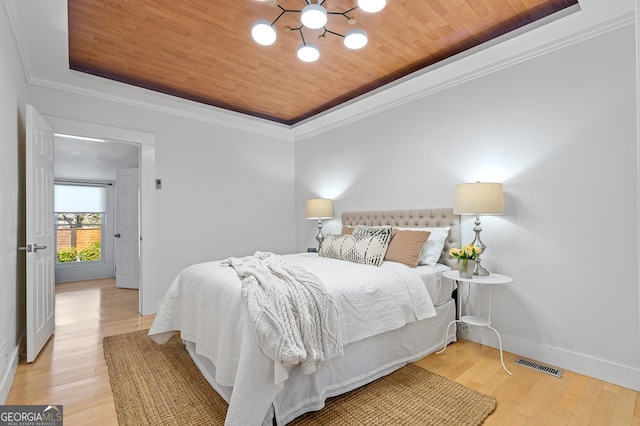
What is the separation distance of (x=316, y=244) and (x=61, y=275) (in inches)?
202

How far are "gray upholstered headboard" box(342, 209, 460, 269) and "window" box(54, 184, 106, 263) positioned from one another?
5.82 m

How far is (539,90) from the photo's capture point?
258 centimetres

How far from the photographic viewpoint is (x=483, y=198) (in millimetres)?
2521

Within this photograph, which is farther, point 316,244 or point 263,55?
point 316,244

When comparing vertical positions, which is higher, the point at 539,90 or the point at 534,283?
the point at 539,90

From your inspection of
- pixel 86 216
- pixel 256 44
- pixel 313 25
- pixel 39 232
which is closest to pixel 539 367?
pixel 313 25

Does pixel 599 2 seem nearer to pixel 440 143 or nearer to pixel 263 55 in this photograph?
pixel 440 143

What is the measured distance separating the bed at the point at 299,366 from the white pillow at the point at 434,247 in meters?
0.04

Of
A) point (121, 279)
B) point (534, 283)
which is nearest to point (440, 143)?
point (534, 283)

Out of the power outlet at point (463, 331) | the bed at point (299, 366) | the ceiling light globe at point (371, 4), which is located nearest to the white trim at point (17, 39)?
the bed at point (299, 366)

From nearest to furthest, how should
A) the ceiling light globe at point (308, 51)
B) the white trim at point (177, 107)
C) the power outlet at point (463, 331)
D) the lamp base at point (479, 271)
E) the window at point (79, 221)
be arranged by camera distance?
the ceiling light globe at point (308, 51) < the lamp base at point (479, 271) < the power outlet at point (463, 331) < the white trim at point (177, 107) < the window at point (79, 221)

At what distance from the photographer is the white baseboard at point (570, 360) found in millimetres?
2141

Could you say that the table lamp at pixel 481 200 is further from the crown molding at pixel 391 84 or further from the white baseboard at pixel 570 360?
the crown molding at pixel 391 84

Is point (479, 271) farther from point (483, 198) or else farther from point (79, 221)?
point (79, 221)
